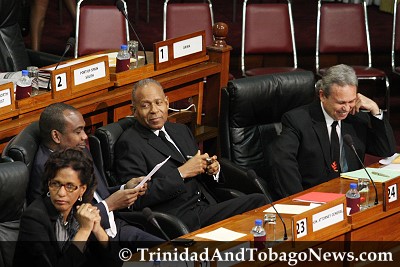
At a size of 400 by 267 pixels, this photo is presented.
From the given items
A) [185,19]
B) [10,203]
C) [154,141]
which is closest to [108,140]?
[154,141]

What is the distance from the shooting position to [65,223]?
3812mm

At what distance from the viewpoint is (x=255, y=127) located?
530cm

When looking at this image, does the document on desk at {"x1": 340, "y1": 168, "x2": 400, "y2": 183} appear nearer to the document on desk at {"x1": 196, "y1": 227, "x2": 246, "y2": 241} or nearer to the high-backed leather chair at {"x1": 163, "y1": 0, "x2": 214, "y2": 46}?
the document on desk at {"x1": 196, "y1": 227, "x2": 246, "y2": 241}

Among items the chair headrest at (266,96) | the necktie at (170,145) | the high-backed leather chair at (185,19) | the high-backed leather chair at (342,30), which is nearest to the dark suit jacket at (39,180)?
the necktie at (170,145)

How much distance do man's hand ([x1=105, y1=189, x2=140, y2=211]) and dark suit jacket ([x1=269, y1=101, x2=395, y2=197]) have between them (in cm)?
89

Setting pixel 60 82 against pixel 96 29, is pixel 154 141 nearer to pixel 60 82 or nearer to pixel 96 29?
pixel 60 82

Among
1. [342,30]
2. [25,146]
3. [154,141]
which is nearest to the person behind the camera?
[25,146]

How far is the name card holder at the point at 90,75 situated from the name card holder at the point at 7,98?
38 centimetres

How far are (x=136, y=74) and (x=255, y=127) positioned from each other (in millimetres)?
695

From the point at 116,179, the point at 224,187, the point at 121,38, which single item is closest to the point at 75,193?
the point at 116,179

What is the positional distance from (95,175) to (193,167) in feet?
1.88

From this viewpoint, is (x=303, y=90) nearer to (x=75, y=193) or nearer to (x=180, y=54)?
(x=180, y=54)

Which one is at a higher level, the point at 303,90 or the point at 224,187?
the point at 303,90

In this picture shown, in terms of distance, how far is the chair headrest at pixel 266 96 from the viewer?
16.9 ft
